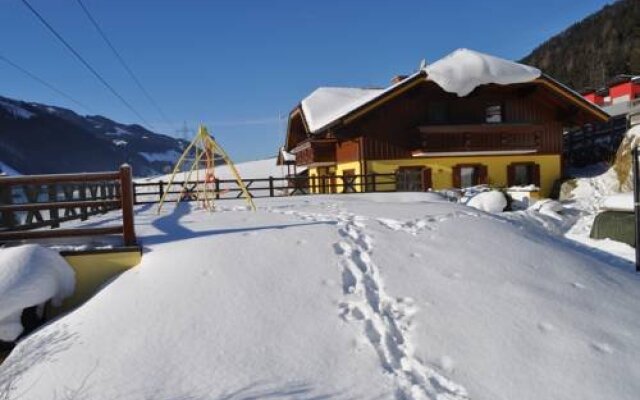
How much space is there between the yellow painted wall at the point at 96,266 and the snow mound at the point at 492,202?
12399 mm

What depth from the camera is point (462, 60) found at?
71.1 ft

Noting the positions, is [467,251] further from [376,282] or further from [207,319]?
[207,319]

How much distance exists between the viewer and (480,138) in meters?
22.9

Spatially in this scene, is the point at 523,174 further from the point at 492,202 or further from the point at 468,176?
the point at 492,202

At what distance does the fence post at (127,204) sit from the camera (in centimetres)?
696

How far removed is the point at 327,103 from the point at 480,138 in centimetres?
884

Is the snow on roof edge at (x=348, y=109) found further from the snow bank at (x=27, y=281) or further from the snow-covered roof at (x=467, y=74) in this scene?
the snow bank at (x=27, y=281)

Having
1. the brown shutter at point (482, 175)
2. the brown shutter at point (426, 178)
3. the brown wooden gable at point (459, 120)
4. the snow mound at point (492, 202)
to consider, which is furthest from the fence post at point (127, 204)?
the brown shutter at point (482, 175)

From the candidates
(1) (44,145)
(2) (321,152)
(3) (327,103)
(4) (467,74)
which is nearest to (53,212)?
(4) (467,74)

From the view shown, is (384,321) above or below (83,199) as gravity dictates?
below

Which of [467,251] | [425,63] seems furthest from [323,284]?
[425,63]

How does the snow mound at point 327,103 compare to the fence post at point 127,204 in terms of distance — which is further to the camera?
the snow mound at point 327,103

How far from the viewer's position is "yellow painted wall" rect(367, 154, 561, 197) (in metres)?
22.4

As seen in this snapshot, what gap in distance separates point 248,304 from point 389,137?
18057 mm
